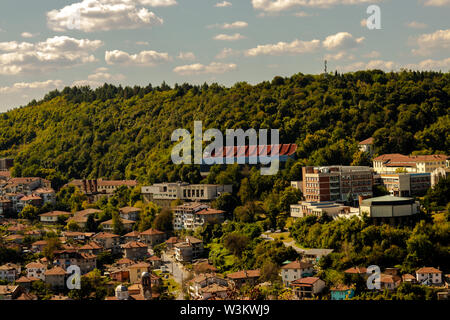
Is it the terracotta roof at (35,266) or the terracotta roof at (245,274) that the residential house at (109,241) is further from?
the terracotta roof at (245,274)

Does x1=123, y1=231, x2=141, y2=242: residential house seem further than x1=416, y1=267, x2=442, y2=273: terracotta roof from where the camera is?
Yes

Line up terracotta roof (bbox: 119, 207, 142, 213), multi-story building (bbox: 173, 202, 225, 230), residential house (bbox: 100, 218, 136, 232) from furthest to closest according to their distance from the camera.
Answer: terracotta roof (bbox: 119, 207, 142, 213) → residential house (bbox: 100, 218, 136, 232) → multi-story building (bbox: 173, 202, 225, 230)

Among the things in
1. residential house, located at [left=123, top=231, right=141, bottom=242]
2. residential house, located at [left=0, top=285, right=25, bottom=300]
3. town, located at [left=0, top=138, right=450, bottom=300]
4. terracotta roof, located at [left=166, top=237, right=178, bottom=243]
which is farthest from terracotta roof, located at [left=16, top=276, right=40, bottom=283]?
residential house, located at [left=123, top=231, right=141, bottom=242]

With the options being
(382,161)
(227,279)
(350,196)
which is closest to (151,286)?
(227,279)

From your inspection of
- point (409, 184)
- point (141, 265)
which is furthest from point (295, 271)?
point (409, 184)

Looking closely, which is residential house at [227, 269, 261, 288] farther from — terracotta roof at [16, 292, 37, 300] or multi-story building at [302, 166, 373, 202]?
terracotta roof at [16, 292, 37, 300]
